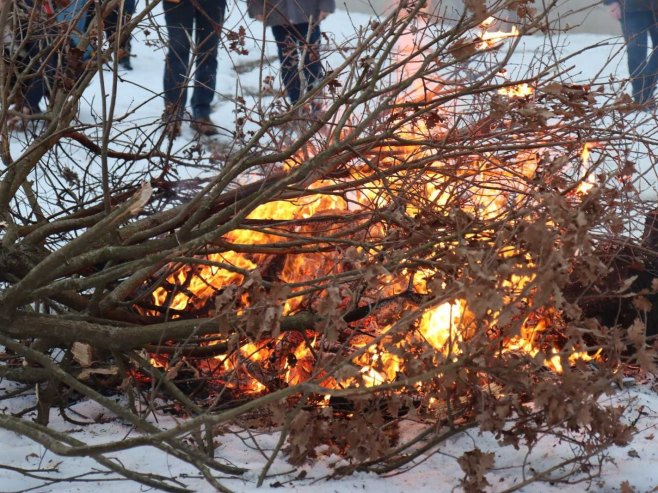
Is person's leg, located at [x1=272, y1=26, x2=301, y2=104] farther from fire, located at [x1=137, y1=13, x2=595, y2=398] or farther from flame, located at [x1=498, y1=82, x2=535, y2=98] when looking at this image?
flame, located at [x1=498, y1=82, x2=535, y2=98]

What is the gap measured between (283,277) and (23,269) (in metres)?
1.05

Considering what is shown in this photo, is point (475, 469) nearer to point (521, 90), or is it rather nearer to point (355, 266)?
point (355, 266)

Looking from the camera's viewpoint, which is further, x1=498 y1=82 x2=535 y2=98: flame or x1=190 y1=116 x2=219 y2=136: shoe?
x1=190 y1=116 x2=219 y2=136: shoe

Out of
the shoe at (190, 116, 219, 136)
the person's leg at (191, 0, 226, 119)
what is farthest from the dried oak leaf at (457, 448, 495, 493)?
the person's leg at (191, 0, 226, 119)

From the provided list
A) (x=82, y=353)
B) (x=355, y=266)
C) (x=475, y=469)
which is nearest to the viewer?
(x=475, y=469)

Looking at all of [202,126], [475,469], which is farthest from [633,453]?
[202,126]

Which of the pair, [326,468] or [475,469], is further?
[326,468]

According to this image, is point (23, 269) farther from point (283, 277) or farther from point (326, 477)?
point (326, 477)

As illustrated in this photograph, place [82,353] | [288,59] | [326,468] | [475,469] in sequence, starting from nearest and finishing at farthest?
1. [475,469]
2. [326,468]
3. [82,353]
4. [288,59]

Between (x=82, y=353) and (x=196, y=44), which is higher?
(x=196, y=44)

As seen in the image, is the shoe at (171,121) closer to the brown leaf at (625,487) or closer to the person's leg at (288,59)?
the person's leg at (288,59)

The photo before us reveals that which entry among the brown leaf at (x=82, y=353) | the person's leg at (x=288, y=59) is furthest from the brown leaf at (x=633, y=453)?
the brown leaf at (x=82, y=353)

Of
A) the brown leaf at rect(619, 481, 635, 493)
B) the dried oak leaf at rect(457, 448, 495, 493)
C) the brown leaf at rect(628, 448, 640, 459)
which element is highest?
the brown leaf at rect(628, 448, 640, 459)

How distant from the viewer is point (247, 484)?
293 cm
